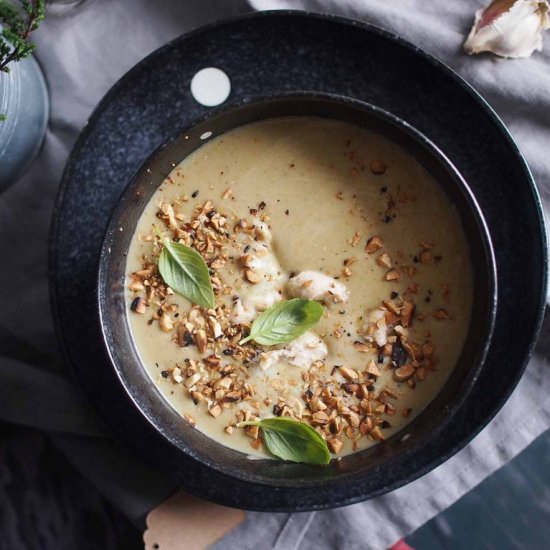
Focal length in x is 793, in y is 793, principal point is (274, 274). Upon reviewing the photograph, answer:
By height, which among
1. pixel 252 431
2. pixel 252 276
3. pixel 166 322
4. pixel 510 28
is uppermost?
pixel 510 28

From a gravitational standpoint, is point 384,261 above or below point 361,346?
above

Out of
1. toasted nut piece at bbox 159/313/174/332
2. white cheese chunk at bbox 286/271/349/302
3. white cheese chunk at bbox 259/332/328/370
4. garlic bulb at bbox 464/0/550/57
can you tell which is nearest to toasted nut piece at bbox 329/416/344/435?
white cheese chunk at bbox 259/332/328/370

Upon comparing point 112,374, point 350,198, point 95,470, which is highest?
point 350,198

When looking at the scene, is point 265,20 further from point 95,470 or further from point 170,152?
point 95,470

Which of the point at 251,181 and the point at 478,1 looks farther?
the point at 478,1

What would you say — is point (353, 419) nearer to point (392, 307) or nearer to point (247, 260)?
point (392, 307)

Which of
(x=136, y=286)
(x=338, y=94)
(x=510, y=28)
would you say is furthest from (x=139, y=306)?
(x=510, y=28)

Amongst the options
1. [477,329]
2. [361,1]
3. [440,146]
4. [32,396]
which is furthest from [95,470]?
[361,1]
